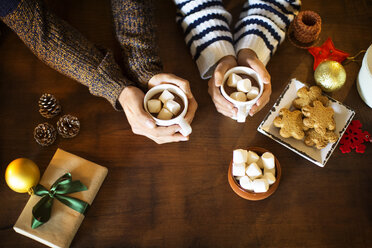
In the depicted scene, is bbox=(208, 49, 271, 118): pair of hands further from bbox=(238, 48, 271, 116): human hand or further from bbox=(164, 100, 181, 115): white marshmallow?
→ bbox=(164, 100, 181, 115): white marshmallow

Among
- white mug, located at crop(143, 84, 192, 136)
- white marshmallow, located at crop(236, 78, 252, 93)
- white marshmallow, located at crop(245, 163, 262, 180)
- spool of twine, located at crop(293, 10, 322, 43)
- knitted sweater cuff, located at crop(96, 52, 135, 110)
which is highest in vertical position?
knitted sweater cuff, located at crop(96, 52, 135, 110)

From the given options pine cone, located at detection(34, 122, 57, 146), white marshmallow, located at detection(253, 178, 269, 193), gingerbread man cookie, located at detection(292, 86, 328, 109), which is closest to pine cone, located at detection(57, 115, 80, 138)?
pine cone, located at detection(34, 122, 57, 146)

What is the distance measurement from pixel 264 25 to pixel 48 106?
678mm

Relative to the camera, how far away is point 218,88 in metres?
0.86

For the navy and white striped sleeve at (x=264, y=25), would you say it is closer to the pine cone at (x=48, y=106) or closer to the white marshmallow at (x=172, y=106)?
the white marshmallow at (x=172, y=106)

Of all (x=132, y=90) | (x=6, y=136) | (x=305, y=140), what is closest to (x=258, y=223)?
(x=305, y=140)

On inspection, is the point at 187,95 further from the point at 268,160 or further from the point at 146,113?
the point at 268,160

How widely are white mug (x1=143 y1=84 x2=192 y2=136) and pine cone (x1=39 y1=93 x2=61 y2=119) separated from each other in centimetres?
30

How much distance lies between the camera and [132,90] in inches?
33.5

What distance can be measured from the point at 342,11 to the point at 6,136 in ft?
3.69

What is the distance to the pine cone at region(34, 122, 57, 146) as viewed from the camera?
870mm

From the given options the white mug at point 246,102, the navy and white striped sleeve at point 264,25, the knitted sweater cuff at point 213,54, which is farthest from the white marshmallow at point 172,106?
the navy and white striped sleeve at point 264,25

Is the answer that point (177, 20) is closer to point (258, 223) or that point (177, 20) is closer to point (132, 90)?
point (132, 90)

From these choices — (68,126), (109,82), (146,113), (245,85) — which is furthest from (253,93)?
(68,126)
